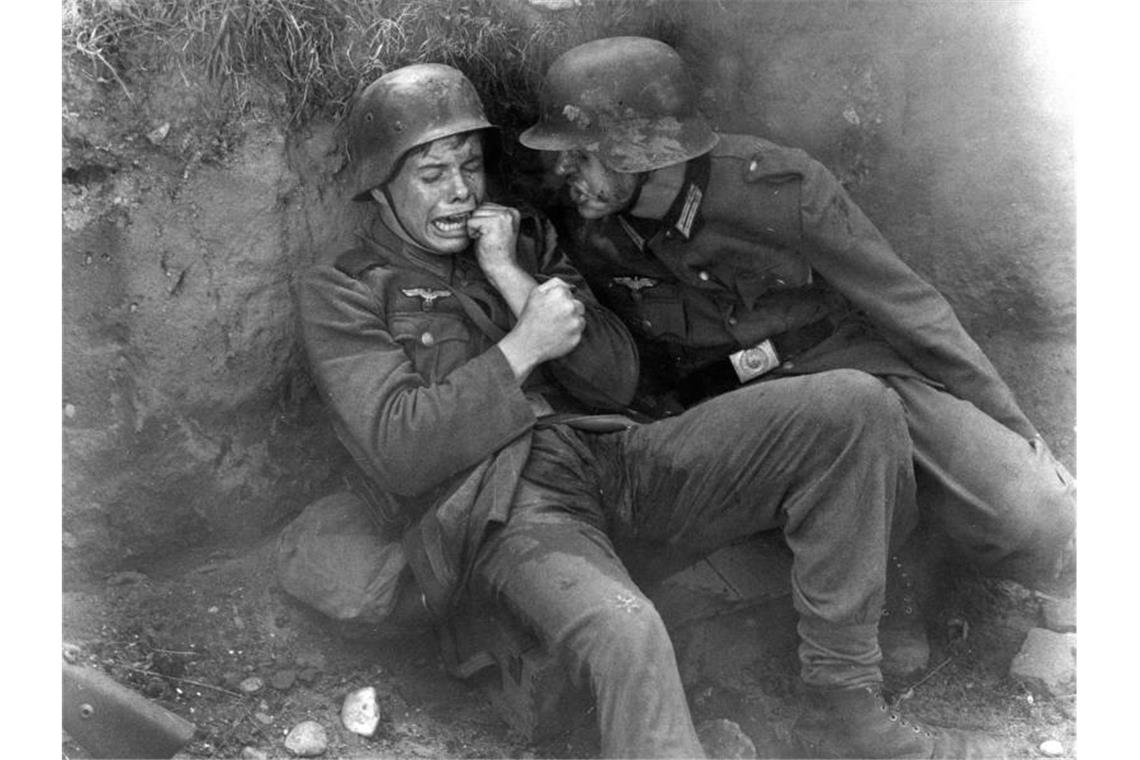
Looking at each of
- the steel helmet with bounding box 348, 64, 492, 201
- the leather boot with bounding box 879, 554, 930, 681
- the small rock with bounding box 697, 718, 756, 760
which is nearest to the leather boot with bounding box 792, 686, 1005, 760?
the small rock with bounding box 697, 718, 756, 760

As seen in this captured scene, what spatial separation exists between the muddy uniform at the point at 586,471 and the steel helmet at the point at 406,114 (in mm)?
213

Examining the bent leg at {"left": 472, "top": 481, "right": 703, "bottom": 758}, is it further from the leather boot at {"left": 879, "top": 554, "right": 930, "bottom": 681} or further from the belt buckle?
the leather boot at {"left": 879, "top": 554, "right": 930, "bottom": 681}

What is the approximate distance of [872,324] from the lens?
14.8ft

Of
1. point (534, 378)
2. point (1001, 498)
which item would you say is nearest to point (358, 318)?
point (534, 378)

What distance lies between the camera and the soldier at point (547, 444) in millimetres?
3932

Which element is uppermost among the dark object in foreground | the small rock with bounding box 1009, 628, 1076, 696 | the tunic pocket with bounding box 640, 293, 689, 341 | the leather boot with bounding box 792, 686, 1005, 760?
the tunic pocket with bounding box 640, 293, 689, 341

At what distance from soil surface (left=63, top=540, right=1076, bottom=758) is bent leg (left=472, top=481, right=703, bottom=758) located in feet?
1.46

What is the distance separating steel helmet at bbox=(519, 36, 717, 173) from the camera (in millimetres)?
4285

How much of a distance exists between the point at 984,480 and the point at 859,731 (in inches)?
31.8

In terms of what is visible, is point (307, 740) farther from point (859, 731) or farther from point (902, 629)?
point (902, 629)

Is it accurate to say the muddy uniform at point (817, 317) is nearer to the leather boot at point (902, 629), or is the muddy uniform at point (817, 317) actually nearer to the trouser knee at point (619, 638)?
the leather boot at point (902, 629)

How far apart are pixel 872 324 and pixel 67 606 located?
8.05 ft

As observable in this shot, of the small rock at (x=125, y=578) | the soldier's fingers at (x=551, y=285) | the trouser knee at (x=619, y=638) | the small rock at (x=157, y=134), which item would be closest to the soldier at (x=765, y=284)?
the soldier's fingers at (x=551, y=285)
